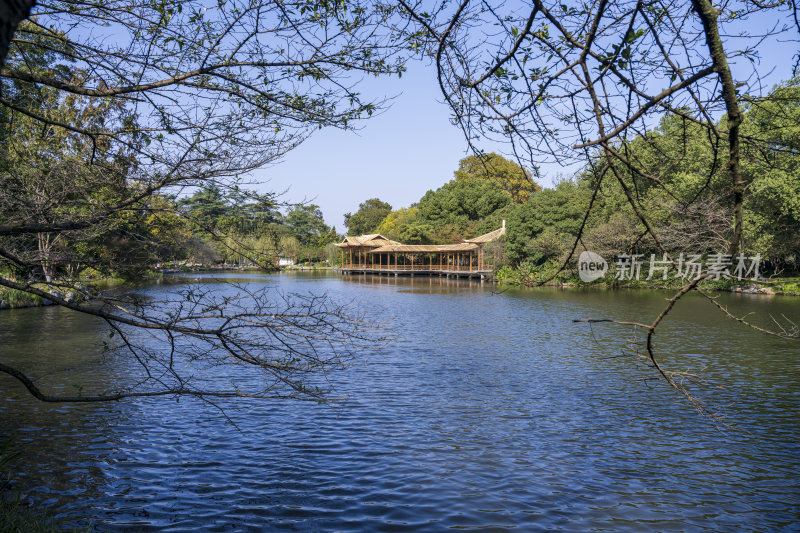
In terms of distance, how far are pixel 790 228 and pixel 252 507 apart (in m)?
28.8

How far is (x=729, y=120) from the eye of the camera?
1.99 meters

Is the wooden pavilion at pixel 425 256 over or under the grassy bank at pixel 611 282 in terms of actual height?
over

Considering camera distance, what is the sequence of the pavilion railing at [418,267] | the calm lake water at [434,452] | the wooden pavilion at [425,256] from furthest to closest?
the pavilion railing at [418,267], the wooden pavilion at [425,256], the calm lake water at [434,452]

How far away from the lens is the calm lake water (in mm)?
5109

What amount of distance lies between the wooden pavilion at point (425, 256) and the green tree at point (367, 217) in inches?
613

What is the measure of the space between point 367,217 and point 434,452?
Answer: 2796 inches

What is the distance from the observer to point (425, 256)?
53469 millimetres

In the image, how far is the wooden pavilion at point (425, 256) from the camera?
138ft

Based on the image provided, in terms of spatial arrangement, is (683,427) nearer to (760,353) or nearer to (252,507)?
(252,507)

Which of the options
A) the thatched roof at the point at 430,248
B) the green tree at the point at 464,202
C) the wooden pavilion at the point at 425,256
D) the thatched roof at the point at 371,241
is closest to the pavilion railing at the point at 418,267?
the wooden pavilion at the point at 425,256

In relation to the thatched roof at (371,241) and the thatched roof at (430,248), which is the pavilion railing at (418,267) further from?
the thatched roof at (371,241)

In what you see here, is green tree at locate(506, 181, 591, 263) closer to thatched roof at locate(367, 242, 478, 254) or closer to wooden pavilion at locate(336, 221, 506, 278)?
wooden pavilion at locate(336, 221, 506, 278)

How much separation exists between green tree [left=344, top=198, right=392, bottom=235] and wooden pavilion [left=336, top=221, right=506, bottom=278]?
15.6m

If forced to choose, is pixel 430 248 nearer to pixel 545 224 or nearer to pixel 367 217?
pixel 545 224
